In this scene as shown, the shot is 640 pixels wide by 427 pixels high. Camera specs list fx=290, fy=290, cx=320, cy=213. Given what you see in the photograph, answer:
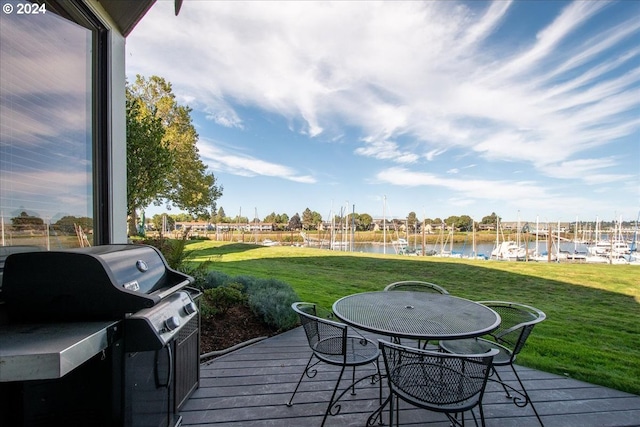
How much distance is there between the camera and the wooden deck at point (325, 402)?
199 cm

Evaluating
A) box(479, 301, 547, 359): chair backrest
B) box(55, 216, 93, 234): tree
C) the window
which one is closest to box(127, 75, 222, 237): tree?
the window

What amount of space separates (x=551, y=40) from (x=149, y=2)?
789 cm

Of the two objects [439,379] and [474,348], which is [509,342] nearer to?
[474,348]

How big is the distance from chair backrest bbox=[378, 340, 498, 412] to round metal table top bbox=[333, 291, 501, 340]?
0.14m

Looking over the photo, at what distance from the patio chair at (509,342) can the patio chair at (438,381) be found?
49 centimetres

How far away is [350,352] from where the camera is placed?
2.23m

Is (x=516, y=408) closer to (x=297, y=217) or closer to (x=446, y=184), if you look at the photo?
(x=446, y=184)

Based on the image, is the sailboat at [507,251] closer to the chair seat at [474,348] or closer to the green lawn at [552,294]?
the green lawn at [552,294]

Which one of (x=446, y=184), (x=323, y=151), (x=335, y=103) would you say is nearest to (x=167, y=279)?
(x=335, y=103)

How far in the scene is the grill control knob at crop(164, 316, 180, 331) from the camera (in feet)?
4.43

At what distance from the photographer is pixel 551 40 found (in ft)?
21.1

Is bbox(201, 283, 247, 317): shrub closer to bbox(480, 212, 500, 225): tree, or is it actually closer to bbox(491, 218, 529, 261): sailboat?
bbox(491, 218, 529, 261): sailboat

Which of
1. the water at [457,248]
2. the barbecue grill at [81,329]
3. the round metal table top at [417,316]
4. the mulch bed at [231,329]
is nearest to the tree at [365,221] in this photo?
the water at [457,248]

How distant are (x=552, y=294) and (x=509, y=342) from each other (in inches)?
202
